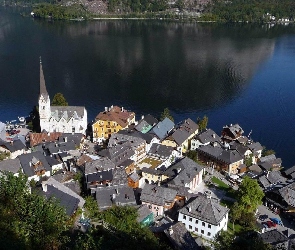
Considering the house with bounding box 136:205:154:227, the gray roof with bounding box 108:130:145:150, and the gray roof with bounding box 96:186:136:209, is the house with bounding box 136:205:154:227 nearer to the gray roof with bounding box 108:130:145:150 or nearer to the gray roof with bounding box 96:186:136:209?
the gray roof with bounding box 96:186:136:209

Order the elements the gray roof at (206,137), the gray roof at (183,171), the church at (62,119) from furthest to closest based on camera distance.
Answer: the church at (62,119) < the gray roof at (206,137) < the gray roof at (183,171)

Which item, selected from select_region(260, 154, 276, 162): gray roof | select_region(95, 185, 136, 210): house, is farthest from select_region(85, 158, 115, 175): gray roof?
select_region(260, 154, 276, 162): gray roof

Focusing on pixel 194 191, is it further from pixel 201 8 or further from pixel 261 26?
pixel 201 8

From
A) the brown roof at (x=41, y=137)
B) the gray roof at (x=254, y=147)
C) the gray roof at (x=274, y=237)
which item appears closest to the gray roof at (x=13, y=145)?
the brown roof at (x=41, y=137)

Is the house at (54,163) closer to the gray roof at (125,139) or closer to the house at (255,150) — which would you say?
the gray roof at (125,139)

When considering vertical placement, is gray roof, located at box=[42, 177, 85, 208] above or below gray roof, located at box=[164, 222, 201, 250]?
above

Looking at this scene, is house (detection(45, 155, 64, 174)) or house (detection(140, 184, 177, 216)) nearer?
house (detection(140, 184, 177, 216))

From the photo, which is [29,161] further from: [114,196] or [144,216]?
[144,216]

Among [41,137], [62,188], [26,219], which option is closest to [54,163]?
[41,137]
